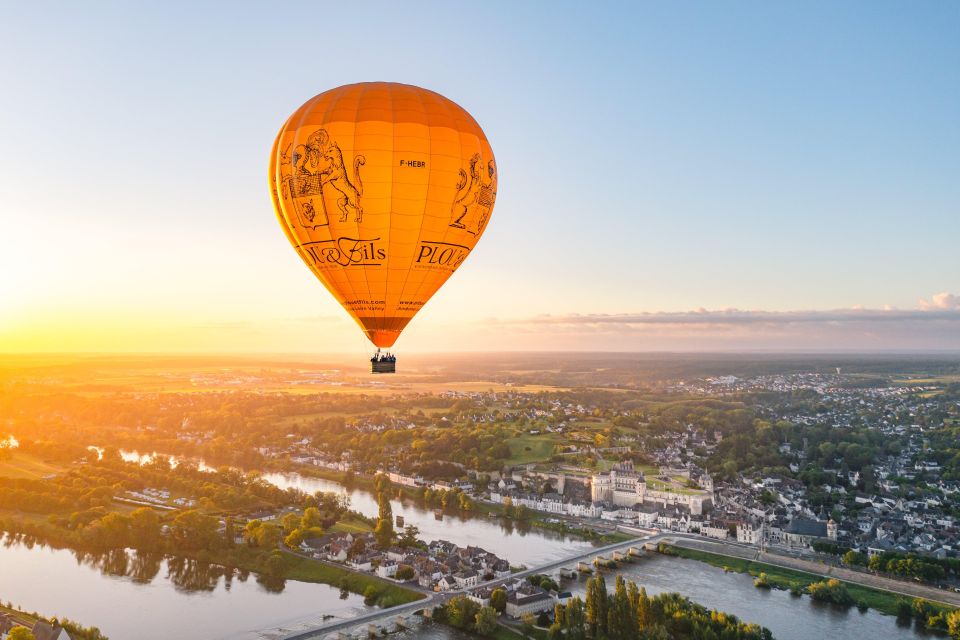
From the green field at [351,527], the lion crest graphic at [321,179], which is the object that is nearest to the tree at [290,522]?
the green field at [351,527]

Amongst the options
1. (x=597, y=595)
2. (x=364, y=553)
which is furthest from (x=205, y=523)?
(x=597, y=595)

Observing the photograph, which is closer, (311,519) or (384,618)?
(384,618)

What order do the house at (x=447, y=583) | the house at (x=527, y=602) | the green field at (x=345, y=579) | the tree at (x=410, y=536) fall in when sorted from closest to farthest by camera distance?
1. the house at (x=527, y=602)
2. the green field at (x=345, y=579)
3. the house at (x=447, y=583)
4. the tree at (x=410, y=536)

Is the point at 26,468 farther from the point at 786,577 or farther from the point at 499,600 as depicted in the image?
the point at 786,577

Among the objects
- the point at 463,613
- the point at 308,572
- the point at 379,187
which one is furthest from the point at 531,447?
the point at 379,187

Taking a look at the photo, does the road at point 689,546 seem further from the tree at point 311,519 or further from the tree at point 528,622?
the tree at point 311,519

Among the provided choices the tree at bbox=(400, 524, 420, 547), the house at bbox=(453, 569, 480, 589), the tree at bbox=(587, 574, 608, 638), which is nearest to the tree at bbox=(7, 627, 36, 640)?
the house at bbox=(453, 569, 480, 589)

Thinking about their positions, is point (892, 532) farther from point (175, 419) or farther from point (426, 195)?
point (175, 419)
